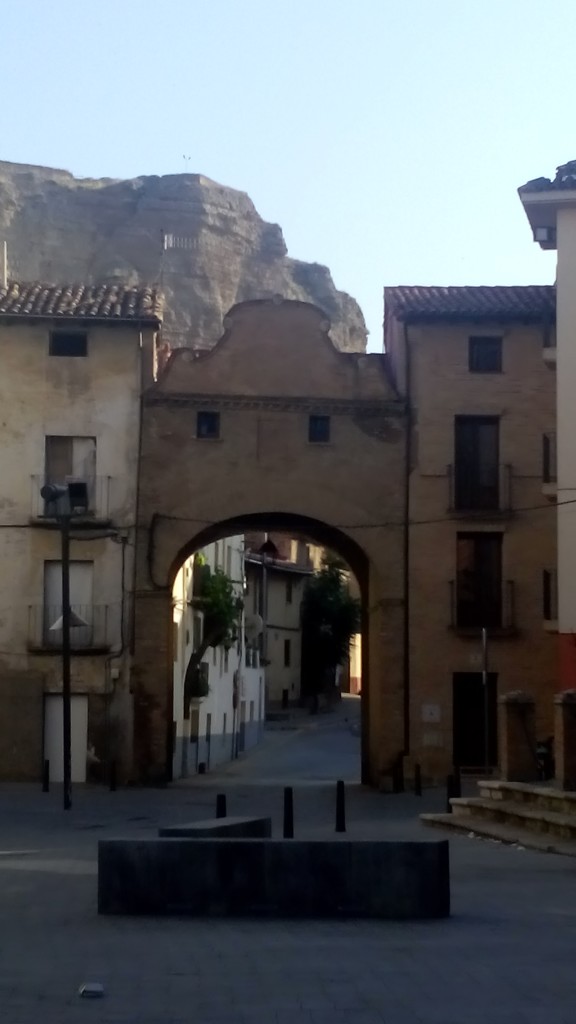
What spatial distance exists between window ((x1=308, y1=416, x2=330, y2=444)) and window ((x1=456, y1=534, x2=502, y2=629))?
13.2 feet

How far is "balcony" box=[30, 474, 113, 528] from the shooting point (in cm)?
3844

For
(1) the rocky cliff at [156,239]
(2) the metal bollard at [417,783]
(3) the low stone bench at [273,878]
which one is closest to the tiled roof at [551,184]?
(2) the metal bollard at [417,783]

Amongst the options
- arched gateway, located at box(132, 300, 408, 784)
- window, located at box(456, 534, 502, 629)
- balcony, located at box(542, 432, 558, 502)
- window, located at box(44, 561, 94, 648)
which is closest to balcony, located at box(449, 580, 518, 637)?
window, located at box(456, 534, 502, 629)

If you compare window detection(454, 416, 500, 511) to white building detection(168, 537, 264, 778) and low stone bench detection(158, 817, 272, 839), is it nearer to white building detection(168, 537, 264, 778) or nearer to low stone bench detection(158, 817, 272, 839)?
white building detection(168, 537, 264, 778)

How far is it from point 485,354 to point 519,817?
789 inches

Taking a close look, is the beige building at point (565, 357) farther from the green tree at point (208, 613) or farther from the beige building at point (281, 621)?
the beige building at point (281, 621)

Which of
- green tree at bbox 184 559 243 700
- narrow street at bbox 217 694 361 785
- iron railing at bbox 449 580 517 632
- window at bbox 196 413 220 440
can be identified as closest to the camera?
iron railing at bbox 449 580 517 632

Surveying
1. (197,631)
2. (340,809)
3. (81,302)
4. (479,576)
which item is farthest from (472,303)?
(340,809)

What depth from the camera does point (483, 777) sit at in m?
37.5

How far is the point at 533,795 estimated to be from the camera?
72.7 feet

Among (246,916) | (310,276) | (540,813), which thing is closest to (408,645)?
(540,813)

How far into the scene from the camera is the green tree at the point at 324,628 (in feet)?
274

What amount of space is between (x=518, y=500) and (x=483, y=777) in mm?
6662

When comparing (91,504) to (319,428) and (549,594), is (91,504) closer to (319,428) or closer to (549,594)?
(319,428)
